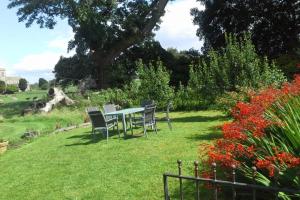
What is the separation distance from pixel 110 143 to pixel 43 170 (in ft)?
9.80

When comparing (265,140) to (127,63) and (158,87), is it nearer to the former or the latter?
(158,87)

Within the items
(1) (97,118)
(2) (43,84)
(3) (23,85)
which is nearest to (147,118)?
(1) (97,118)

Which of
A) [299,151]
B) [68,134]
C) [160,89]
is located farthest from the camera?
[160,89]

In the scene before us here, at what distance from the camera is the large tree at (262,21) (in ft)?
95.5

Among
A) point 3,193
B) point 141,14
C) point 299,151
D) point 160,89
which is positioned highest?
point 141,14

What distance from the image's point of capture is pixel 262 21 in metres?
29.5

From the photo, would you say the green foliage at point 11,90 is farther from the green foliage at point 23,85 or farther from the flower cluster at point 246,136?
the flower cluster at point 246,136

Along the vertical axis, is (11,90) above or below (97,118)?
above

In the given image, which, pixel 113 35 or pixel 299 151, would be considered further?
pixel 113 35

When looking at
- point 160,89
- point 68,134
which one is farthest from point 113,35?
point 68,134

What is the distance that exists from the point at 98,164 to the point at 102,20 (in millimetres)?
21213

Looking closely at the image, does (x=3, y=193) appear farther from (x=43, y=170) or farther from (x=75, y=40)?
(x=75, y=40)

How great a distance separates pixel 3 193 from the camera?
25.5 ft

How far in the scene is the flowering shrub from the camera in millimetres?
4289
